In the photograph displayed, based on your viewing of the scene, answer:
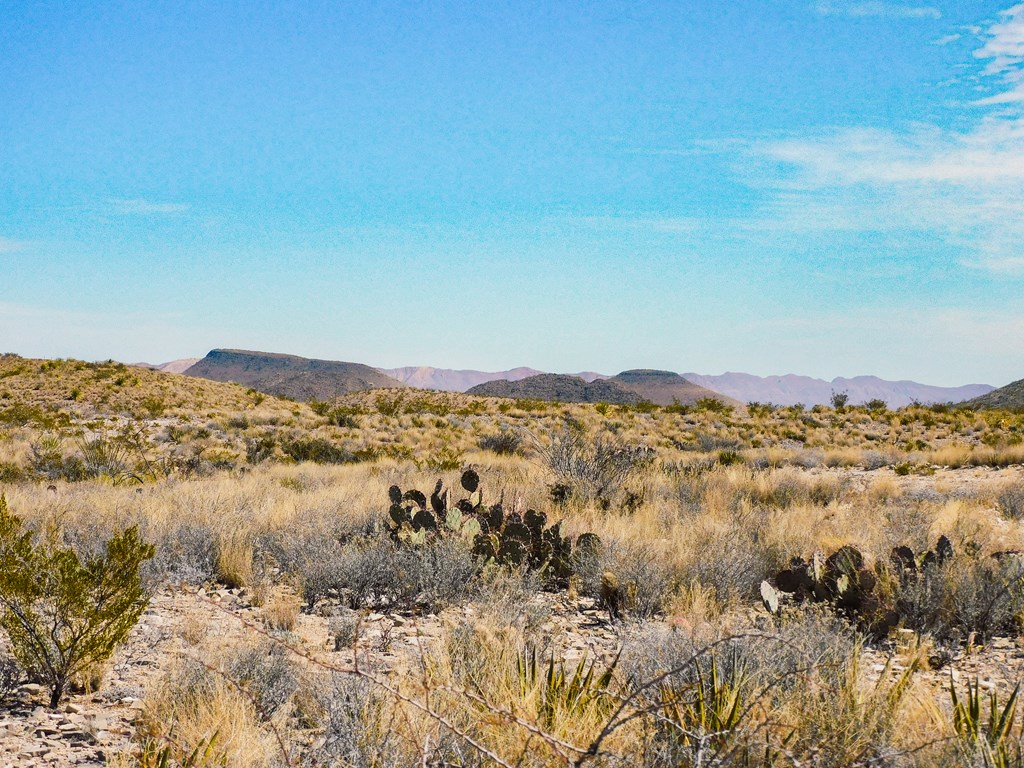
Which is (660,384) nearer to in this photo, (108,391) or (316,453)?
(108,391)

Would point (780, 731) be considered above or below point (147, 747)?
above

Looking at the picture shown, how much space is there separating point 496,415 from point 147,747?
30587 millimetres

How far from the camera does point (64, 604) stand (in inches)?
158

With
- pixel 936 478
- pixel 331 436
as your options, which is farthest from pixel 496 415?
pixel 936 478

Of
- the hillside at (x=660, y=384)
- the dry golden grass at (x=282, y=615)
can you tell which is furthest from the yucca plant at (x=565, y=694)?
the hillside at (x=660, y=384)

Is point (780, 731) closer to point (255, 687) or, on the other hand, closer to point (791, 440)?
point (255, 687)

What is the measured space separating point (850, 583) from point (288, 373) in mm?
128549

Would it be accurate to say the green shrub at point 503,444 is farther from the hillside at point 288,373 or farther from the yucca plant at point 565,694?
the hillside at point 288,373

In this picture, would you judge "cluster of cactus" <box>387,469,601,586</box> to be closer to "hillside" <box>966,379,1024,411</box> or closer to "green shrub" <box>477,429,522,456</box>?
"green shrub" <box>477,429,522,456</box>

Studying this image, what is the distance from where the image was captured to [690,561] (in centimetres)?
625

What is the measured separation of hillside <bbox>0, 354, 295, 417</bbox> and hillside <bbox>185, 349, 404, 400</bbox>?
198 ft

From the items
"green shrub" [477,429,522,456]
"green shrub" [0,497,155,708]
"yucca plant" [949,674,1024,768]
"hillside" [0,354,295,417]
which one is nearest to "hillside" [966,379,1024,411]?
"green shrub" [477,429,522,456]

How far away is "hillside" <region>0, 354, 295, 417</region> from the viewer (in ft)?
98.1

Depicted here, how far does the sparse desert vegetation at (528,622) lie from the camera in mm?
3078
